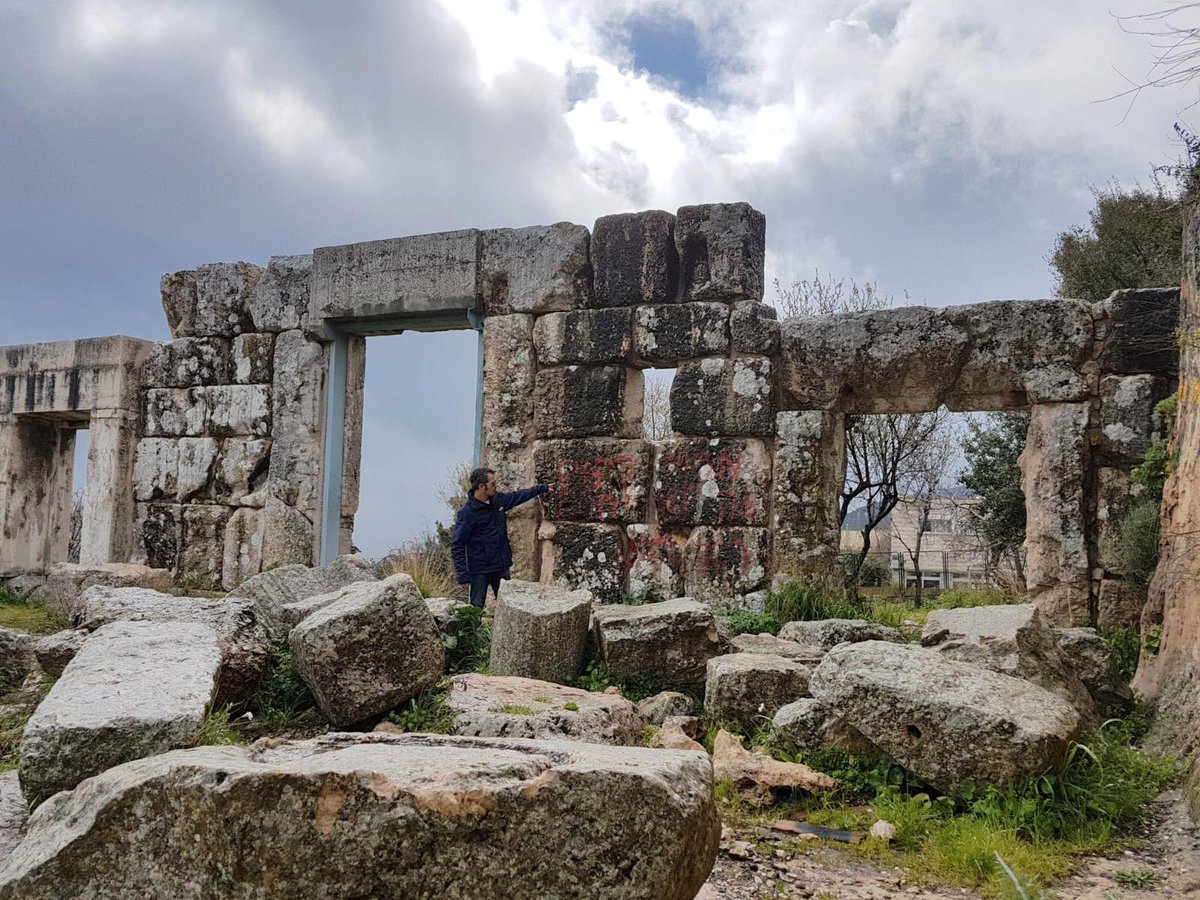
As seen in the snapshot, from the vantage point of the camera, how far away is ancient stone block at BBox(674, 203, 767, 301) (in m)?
8.47

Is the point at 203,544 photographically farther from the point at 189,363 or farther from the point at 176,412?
the point at 189,363

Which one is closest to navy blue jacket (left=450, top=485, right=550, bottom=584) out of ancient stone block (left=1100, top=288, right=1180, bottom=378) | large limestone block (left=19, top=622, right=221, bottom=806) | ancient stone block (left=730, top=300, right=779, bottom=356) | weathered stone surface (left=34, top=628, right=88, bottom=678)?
ancient stone block (left=730, top=300, right=779, bottom=356)

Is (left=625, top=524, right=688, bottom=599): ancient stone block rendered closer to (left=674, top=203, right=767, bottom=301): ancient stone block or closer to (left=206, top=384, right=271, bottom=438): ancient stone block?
(left=674, top=203, right=767, bottom=301): ancient stone block

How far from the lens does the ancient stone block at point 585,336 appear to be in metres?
8.71

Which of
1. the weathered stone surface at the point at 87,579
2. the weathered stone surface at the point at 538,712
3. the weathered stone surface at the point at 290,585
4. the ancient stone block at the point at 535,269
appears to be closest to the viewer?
the weathered stone surface at the point at 538,712

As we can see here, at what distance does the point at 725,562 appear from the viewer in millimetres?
8203

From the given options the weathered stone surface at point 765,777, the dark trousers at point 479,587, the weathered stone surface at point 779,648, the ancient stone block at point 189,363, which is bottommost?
the weathered stone surface at point 765,777

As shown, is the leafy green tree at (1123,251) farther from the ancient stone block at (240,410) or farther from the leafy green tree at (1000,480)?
the ancient stone block at (240,410)

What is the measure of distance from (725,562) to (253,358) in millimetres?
5366

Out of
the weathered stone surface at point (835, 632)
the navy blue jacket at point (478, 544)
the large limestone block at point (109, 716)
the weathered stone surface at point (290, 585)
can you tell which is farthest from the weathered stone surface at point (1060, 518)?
the large limestone block at point (109, 716)

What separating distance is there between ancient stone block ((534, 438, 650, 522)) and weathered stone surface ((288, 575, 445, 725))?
3639 millimetres

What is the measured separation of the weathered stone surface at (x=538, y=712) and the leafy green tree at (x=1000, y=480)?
10.4 m

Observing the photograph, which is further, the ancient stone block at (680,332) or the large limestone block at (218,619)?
the ancient stone block at (680,332)

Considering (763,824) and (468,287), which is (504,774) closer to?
(763,824)
